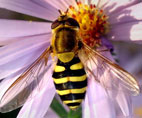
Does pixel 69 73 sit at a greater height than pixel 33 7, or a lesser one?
lesser

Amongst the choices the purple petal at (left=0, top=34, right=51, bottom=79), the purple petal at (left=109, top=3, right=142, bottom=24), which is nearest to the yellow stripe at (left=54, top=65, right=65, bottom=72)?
the purple petal at (left=0, top=34, right=51, bottom=79)

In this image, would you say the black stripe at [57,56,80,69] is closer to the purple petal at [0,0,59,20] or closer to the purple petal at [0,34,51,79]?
the purple petal at [0,34,51,79]

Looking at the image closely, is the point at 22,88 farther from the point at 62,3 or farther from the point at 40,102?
the point at 62,3

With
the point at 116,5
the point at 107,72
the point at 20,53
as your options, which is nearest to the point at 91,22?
the point at 116,5

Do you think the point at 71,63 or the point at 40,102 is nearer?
the point at 71,63

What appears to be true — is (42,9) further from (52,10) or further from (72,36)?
(72,36)
